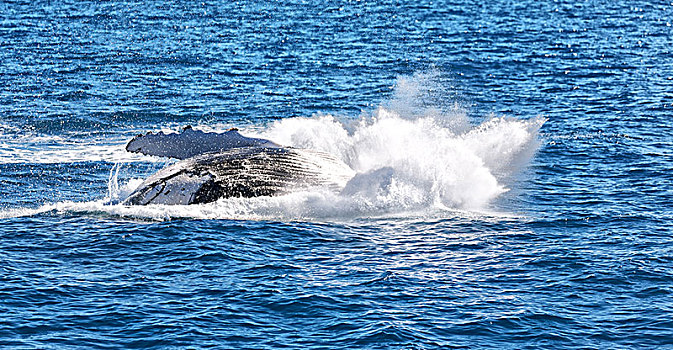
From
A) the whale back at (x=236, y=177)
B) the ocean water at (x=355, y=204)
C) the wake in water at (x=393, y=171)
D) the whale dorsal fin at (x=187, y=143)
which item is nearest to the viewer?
the ocean water at (x=355, y=204)

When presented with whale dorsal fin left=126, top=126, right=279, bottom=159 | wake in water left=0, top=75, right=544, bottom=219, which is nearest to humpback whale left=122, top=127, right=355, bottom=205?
whale dorsal fin left=126, top=126, right=279, bottom=159

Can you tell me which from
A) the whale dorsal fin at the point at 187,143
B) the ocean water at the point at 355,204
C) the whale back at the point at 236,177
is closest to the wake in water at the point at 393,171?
the ocean water at the point at 355,204

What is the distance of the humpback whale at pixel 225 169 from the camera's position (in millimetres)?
25891

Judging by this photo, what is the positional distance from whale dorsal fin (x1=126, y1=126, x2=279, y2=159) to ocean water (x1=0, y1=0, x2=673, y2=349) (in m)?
1.95

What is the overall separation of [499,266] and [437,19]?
50.3 m

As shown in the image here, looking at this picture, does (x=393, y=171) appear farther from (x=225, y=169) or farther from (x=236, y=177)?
(x=225, y=169)

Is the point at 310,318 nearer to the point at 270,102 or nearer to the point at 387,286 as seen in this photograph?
the point at 387,286

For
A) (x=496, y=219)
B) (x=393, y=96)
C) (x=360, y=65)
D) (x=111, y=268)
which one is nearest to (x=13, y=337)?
(x=111, y=268)

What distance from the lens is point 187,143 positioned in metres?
27.6

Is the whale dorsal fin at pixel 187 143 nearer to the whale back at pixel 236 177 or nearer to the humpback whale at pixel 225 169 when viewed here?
the humpback whale at pixel 225 169

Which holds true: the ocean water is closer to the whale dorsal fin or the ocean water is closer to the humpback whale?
the humpback whale

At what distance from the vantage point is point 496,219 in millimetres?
26406

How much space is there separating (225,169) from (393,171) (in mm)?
5390

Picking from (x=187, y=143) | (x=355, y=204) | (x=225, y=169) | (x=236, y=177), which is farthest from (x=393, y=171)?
(x=187, y=143)
